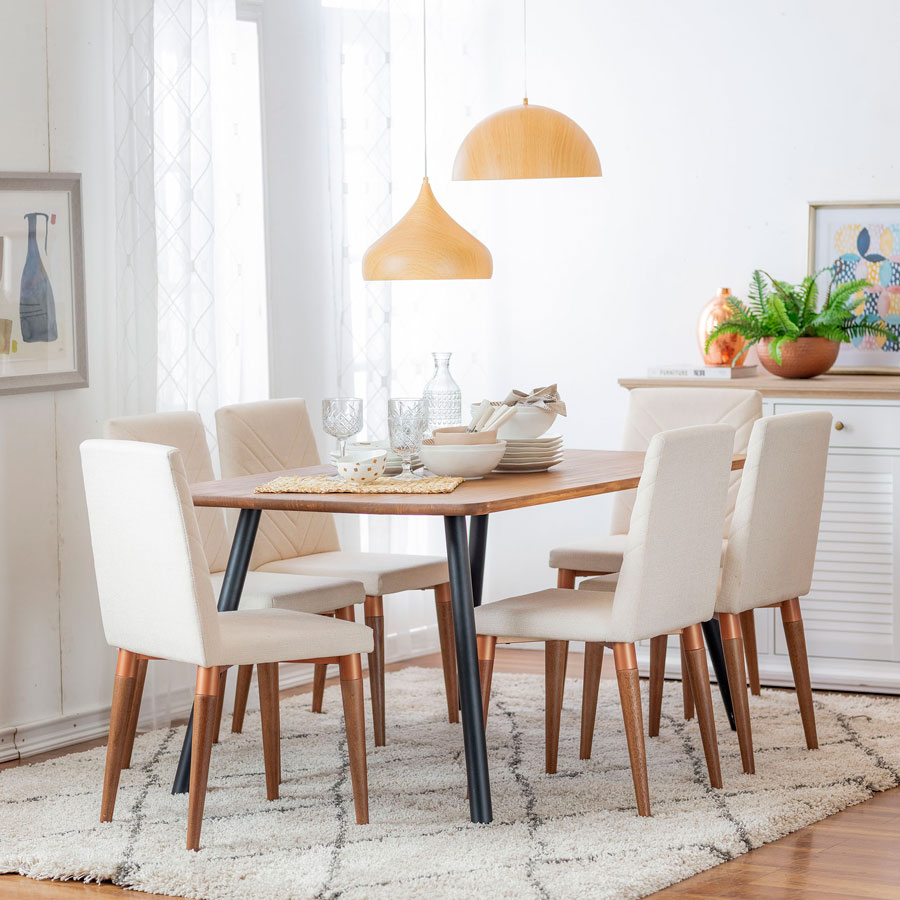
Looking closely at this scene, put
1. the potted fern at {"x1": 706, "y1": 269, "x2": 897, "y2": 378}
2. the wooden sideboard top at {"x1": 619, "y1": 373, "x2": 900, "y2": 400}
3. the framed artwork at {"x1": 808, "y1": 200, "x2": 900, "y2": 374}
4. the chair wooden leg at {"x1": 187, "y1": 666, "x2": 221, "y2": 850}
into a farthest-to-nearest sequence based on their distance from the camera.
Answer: the framed artwork at {"x1": 808, "y1": 200, "x2": 900, "y2": 374}, the potted fern at {"x1": 706, "y1": 269, "x2": 897, "y2": 378}, the wooden sideboard top at {"x1": 619, "y1": 373, "x2": 900, "y2": 400}, the chair wooden leg at {"x1": 187, "y1": 666, "x2": 221, "y2": 850}

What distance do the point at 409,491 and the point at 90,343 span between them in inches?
49.0

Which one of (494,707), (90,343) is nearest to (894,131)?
→ (494,707)

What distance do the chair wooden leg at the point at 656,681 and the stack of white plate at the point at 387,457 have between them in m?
0.85

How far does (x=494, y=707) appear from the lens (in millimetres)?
4348

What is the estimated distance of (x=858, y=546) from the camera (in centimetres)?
452

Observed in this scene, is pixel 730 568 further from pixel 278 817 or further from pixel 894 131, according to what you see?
pixel 894 131

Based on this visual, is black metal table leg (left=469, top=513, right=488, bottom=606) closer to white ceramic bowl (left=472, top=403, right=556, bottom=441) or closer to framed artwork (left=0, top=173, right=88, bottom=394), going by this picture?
white ceramic bowl (left=472, top=403, right=556, bottom=441)

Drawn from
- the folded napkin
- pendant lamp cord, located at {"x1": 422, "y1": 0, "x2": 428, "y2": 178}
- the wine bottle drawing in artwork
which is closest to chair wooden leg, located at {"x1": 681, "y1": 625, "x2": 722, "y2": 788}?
the folded napkin

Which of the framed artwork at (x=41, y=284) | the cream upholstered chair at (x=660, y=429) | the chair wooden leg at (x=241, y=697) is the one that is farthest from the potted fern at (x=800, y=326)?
the framed artwork at (x=41, y=284)

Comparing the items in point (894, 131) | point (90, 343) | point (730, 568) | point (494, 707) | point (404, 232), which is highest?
point (894, 131)

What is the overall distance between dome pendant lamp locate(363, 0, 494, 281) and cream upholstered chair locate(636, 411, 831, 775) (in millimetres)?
757

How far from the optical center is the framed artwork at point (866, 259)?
476 cm

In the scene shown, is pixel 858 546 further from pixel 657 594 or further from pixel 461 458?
pixel 461 458

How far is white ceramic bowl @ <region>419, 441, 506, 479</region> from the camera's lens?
346 centimetres
